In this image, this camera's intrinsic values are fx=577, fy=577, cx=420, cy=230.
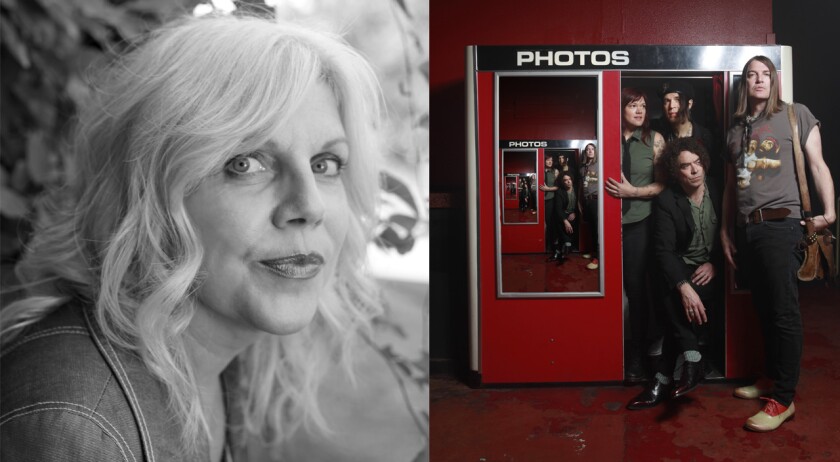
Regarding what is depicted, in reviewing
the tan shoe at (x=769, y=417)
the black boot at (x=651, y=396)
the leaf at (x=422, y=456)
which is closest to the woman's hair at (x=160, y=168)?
the leaf at (x=422, y=456)

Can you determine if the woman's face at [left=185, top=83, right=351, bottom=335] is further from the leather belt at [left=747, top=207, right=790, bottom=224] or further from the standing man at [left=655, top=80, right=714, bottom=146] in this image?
the leather belt at [left=747, top=207, right=790, bottom=224]

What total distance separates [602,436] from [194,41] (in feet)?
7.36

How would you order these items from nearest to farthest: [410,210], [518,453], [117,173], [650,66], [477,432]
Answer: [117,173], [410,210], [518,453], [477,432], [650,66]

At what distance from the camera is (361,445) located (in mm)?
1320

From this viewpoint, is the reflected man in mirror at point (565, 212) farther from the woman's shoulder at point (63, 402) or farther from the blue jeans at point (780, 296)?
the woman's shoulder at point (63, 402)

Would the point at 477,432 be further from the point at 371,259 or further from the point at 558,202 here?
the point at 371,259

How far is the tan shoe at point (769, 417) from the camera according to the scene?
8.45ft

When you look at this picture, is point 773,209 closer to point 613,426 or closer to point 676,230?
point 676,230

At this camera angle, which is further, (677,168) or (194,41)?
(677,168)

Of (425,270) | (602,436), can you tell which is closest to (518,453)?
(602,436)

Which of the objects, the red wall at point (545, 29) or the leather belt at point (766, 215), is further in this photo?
the red wall at point (545, 29)

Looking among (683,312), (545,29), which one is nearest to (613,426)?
(683,312)

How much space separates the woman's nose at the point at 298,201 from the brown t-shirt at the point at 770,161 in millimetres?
2302

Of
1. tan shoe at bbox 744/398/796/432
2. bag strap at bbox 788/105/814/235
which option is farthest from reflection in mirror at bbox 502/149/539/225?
tan shoe at bbox 744/398/796/432
